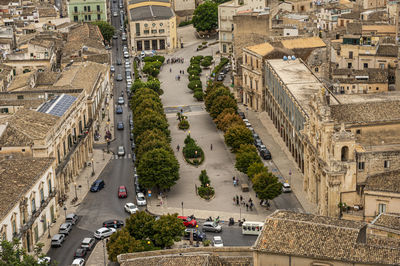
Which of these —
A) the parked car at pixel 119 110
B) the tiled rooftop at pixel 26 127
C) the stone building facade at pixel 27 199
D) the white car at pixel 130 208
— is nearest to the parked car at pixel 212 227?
the white car at pixel 130 208

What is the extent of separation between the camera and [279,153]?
136375 mm

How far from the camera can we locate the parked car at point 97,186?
400 ft

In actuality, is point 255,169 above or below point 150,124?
below

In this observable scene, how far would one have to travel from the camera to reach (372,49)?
496 ft

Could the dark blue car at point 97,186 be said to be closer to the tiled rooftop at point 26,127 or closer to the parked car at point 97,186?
the parked car at point 97,186

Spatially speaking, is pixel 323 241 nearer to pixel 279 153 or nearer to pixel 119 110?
pixel 279 153

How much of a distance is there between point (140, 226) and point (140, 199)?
18.6m

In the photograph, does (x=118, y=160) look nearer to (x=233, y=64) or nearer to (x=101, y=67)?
(x=101, y=67)

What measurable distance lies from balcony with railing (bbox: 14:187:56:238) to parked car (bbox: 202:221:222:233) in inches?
844

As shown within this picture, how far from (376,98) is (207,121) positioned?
134 feet

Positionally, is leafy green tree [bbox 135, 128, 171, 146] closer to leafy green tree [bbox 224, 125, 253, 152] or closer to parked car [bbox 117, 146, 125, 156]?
parked car [bbox 117, 146, 125, 156]

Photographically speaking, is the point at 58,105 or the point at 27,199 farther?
the point at 58,105

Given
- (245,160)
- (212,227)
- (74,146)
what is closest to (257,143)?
(245,160)

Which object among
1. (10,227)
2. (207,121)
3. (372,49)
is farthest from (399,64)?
(10,227)
